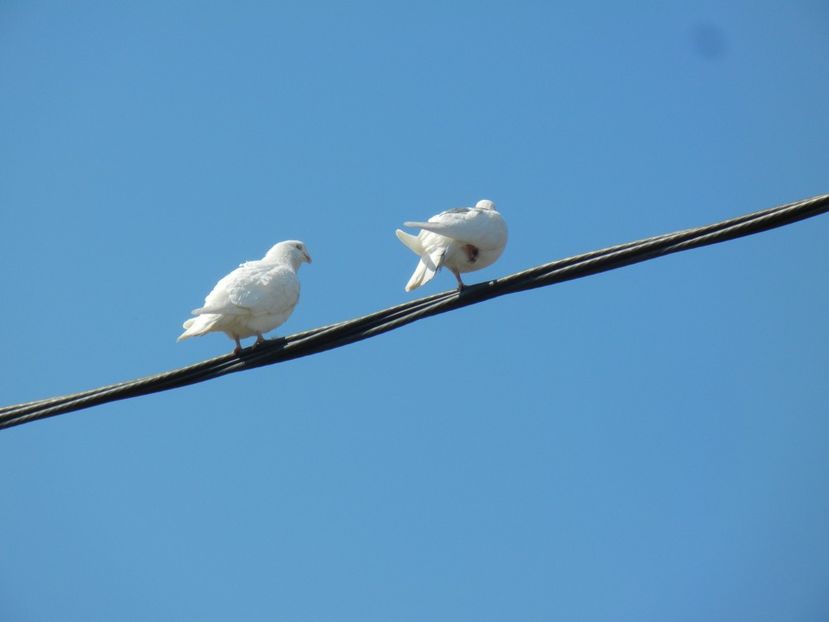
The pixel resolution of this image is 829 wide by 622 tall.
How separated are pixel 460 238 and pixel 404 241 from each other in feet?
1.85

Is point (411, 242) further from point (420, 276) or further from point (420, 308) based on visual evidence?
point (420, 308)

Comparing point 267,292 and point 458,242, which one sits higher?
point 458,242

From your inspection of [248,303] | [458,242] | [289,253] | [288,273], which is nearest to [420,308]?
[248,303]

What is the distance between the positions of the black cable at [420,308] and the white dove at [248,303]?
154 cm

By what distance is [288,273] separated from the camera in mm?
9242

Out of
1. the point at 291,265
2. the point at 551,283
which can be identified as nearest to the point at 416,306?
the point at 551,283

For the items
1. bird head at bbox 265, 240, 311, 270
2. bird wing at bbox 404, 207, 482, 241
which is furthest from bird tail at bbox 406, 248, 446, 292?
bird head at bbox 265, 240, 311, 270

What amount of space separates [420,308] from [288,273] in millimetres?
2716

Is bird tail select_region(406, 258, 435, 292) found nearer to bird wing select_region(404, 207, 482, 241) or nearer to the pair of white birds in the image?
the pair of white birds

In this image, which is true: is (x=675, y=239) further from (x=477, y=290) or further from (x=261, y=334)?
(x=261, y=334)

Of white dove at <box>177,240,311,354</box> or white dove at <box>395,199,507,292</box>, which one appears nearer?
white dove at <box>177,240,311,354</box>

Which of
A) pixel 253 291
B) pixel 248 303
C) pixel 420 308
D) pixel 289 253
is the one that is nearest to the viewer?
pixel 420 308

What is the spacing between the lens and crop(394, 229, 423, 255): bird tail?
936 cm

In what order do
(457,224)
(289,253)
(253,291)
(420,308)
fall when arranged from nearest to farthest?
(420,308)
(253,291)
(457,224)
(289,253)
